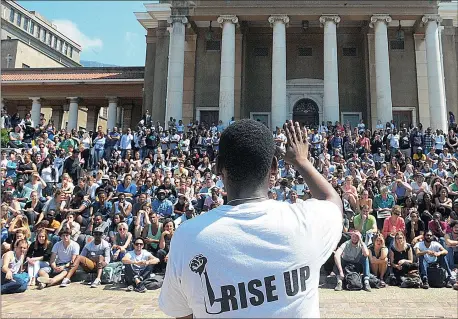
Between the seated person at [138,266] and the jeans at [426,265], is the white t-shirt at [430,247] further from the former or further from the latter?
the seated person at [138,266]

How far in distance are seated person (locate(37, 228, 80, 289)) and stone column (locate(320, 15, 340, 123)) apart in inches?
683

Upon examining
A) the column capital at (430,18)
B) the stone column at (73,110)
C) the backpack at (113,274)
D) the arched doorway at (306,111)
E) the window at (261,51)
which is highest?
the column capital at (430,18)

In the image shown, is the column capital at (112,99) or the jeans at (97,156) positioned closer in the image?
the jeans at (97,156)

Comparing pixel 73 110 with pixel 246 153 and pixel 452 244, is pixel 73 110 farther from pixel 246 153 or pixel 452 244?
pixel 246 153

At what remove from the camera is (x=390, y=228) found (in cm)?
989

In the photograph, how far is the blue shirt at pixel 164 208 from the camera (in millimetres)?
11547

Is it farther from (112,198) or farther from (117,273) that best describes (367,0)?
(117,273)

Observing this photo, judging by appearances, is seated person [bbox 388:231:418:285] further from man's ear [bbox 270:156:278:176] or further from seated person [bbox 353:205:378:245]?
man's ear [bbox 270:156:278:176]

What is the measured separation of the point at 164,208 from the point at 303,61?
796 inches

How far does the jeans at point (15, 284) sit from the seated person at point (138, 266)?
6.23 feet

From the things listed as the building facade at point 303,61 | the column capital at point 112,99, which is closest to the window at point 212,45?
the building facade at point 303,61

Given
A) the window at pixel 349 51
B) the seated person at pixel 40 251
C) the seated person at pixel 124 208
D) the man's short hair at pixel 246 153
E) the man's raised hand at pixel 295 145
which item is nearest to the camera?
the man's short hair at pixel 246 153

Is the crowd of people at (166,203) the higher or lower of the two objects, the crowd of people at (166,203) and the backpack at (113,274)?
the higher

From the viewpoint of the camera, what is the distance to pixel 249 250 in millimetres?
1558
